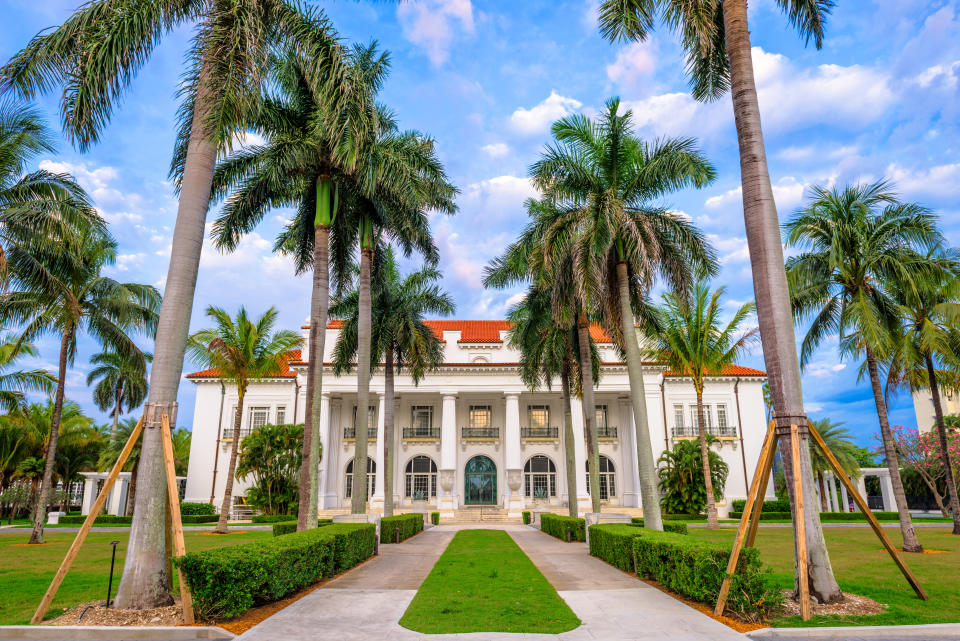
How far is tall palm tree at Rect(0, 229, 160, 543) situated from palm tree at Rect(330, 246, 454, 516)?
284 inches

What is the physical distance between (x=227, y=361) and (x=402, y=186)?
13444 millimetres

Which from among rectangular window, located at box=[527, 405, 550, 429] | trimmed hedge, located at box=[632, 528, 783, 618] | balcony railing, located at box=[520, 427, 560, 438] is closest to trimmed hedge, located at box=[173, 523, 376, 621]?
trimmed hedge, located at box=[632, 528, 783, 618]

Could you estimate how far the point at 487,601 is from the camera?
8406mm

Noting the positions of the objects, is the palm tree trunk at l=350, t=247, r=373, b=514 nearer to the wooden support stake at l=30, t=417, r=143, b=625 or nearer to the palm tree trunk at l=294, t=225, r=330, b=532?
the palm tree trunk at l=294, t=225, r=330, b=532

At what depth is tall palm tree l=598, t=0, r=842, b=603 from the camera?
8133 mm

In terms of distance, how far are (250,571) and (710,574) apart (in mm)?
6055

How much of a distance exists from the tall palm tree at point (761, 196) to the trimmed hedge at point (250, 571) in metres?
7.23

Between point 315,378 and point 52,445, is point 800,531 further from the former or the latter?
point 52,445

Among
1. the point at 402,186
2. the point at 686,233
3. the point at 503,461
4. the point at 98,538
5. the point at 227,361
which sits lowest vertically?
the point at 98,538

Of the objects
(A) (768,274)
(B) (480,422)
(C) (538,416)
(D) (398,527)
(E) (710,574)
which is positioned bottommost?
(D) (398,527)

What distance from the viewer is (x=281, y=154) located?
14211 millimetres

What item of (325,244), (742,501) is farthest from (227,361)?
(742,501)

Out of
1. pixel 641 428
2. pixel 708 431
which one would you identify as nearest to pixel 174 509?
pixel 641 428

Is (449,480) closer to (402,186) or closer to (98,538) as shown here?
(98,538)
